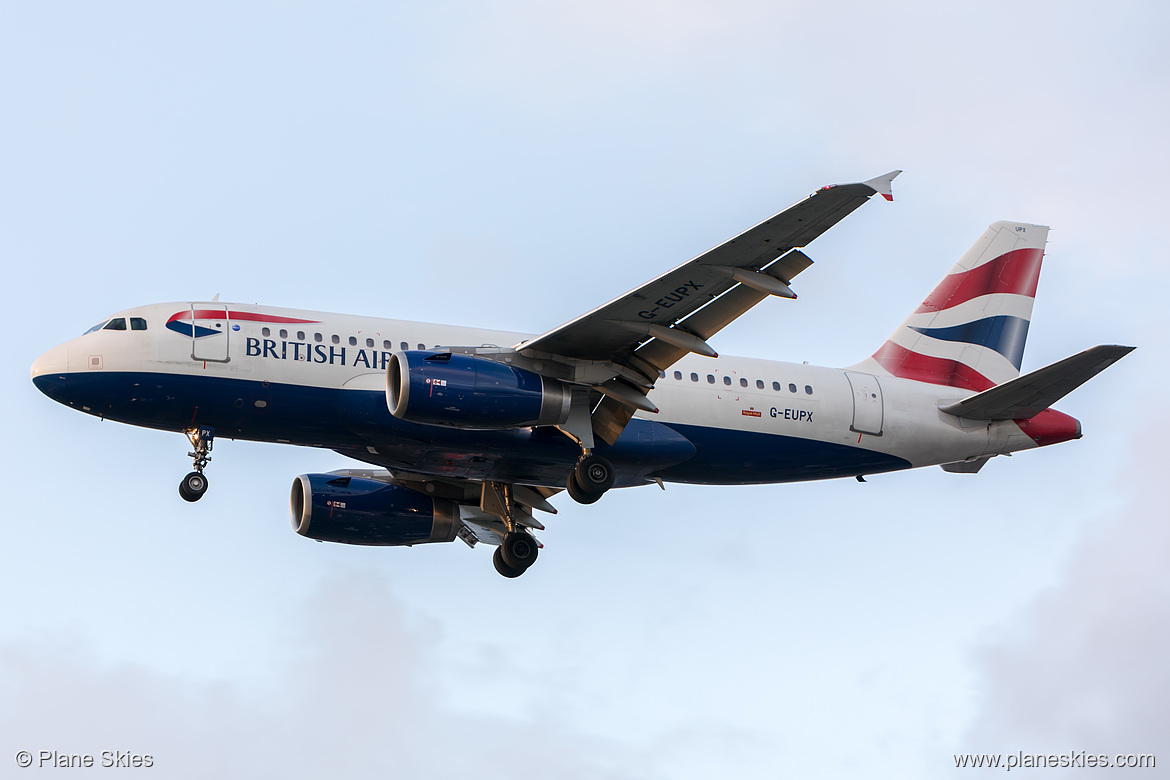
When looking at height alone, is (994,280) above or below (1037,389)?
above

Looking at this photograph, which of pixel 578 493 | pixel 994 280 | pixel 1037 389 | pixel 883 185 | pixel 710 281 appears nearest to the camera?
pixel 883 185

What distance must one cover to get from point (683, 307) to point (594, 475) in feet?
16.2

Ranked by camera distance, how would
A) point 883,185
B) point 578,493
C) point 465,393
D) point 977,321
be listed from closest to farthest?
point 883,185 → point 465,393 → point 578,493 → point 977,321

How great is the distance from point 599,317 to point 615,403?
9.56 feet

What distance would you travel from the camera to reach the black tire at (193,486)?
1198 inches

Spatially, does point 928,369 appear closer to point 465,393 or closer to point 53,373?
point 465,393

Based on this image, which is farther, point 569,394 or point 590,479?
point 590,479

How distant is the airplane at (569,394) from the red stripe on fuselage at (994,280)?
1.62m

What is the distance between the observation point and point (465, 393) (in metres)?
28.9

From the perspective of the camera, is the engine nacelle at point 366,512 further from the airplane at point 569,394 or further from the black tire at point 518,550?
the black tire at point 518,550

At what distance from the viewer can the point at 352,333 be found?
30844mm

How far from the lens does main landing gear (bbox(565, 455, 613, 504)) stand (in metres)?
31.4

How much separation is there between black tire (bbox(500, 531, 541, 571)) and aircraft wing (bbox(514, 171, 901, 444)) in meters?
5.58

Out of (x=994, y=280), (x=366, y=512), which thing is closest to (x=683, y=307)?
(x=366, y=512)
